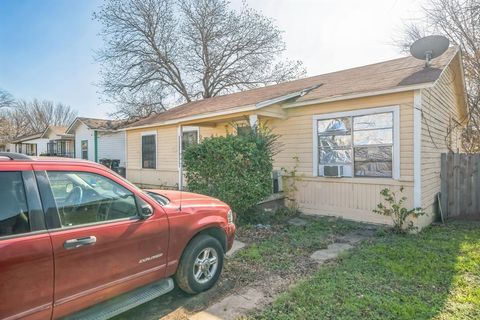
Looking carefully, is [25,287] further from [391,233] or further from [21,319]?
[391,233]

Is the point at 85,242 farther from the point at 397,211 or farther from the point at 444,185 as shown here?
the point at 444,185

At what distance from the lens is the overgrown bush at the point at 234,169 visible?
647 centimetres

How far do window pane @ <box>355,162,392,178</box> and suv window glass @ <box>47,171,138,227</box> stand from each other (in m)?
5.92

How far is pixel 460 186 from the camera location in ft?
26.0

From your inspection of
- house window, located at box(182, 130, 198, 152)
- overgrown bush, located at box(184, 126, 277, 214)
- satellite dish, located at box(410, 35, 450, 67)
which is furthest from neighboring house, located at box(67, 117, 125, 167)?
satellite dish, located at box(410, 35, 450, 67)

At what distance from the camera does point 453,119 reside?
32.5 ft

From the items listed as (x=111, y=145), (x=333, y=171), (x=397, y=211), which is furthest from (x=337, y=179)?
(x=111, y=145)

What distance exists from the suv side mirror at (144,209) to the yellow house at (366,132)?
5.22m

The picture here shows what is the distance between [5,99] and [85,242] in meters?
51.5

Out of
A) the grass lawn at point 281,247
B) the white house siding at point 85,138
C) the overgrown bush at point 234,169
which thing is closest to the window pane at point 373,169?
the grass lawn at point 281,247

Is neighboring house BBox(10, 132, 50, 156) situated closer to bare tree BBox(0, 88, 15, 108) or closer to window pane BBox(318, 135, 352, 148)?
bare tree BBox(0, 88, 15, 108)

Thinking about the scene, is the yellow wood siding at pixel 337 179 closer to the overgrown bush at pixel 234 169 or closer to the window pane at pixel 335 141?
the window pane at pixel 335 141

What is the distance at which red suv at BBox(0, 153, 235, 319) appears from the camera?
2107mm

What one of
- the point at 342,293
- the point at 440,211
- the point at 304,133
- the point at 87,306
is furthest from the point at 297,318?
the point at 440,211
